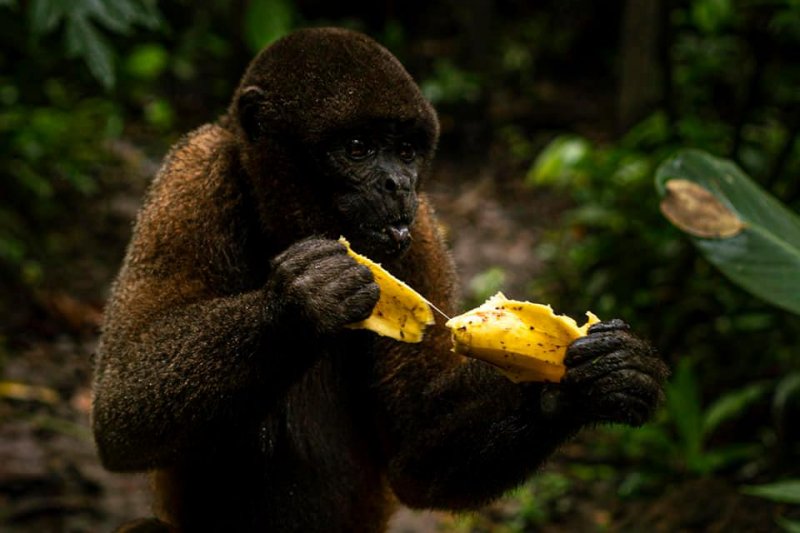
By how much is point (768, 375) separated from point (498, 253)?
14.4ft

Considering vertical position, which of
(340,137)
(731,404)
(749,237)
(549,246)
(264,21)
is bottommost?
(549,246)

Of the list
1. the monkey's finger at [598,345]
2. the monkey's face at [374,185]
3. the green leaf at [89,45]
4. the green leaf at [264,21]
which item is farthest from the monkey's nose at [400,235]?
the green leaf at [264,21]

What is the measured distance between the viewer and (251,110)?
14.1 feet

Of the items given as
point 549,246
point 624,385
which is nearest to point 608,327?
point 624,385

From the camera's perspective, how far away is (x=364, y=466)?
4.79 meters

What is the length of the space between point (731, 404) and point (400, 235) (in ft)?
13.6

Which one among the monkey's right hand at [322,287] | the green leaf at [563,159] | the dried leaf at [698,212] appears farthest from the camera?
the green leaf at [563,159]

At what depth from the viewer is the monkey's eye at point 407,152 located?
421 cm

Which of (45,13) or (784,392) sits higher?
(45,13)

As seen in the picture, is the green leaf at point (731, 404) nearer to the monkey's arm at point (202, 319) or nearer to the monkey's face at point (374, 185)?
the monkey's face at point (374, 185)

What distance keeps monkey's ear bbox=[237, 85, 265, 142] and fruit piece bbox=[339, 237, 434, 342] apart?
99 centimetres

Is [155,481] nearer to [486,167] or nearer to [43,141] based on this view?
[43,141]

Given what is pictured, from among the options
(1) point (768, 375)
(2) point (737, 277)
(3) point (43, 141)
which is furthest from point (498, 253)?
(2) point (737, 277)

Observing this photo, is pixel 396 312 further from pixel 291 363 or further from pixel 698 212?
pixel 698 212
